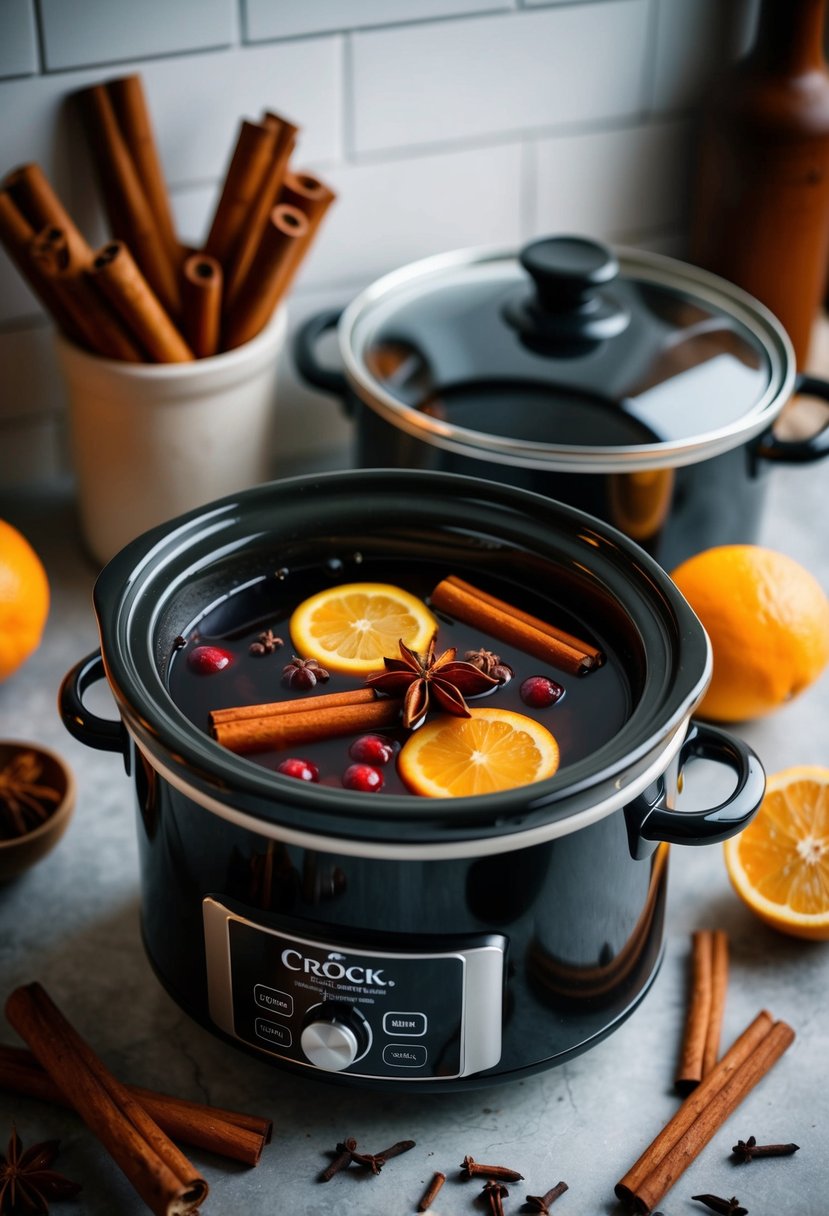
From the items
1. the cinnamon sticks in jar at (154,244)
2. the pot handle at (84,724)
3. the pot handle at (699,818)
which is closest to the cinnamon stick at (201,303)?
the cinnamon sticks in jar at (154,244)

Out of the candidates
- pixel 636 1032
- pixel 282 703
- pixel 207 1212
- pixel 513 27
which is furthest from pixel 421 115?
pixel 207 1212

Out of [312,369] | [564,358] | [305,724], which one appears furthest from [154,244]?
[305,724]

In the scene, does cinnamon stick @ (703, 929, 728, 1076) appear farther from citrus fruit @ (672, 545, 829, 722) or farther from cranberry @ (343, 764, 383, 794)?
cranberry @ (343, 764, 383, 794)

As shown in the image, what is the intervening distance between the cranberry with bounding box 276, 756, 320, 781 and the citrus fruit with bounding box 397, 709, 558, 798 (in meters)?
0.06

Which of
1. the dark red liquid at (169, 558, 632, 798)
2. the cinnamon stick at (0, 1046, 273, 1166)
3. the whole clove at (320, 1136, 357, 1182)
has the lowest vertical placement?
the whole clove at (320, 1136, 357, 1182)

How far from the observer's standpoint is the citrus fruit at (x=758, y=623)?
1.33m

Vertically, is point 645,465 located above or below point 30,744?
above

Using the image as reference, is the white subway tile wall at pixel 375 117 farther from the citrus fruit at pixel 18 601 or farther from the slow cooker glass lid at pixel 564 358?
the citrus fruit at pixel 18 601

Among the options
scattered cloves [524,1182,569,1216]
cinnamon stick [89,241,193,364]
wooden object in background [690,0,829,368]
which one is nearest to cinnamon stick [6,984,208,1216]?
scattered cloves [524,1182,569,1216]

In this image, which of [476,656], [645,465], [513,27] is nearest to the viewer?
[476,656]

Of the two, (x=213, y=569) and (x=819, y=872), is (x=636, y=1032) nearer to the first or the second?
(x=819, y=872)

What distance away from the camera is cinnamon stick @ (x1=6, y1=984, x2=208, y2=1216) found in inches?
37.9

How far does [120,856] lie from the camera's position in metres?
1.29

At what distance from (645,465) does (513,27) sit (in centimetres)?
63
